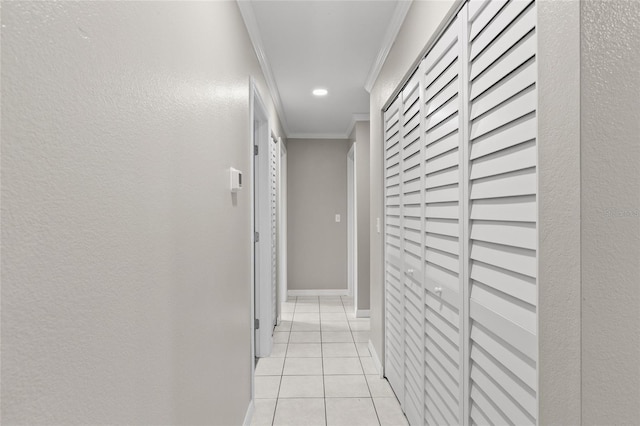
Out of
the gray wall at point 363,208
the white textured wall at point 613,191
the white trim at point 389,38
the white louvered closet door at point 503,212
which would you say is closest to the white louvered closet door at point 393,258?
the white trim at point 389,38

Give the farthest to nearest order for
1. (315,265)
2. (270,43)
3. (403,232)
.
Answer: (315,265)
(270,43)
(403,232)

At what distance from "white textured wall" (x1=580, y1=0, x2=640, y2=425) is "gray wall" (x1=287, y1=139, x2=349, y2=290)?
5.11 metres

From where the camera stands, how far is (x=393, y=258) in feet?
8.61

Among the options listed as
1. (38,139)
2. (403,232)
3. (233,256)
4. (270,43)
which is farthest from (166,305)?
(270,43)

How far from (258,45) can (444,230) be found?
1.79 meters

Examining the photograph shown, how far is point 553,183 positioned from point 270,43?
89.8 inches

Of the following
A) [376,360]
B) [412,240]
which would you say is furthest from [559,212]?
[376,360]

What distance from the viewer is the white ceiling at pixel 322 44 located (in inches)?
88.6

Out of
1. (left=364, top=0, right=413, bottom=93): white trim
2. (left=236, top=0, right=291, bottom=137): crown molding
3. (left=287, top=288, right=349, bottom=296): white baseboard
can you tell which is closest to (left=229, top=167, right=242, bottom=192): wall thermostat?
→ (left=236, top=0, right=291, bottom=137): crown molding

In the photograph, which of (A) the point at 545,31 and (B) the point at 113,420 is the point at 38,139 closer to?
(B) the point at 113,420

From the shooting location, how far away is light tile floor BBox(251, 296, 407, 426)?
7.95ft

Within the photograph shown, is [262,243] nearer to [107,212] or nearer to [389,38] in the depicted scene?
[389,38]

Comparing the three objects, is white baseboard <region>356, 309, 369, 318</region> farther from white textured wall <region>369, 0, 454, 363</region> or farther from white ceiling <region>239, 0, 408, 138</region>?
white ceiling <region>239, 0, 408, 138</region>

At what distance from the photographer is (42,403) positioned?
62cm
